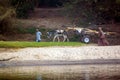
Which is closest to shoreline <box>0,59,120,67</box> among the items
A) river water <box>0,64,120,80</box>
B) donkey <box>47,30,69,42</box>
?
river water <box>0,64,120,80</box>

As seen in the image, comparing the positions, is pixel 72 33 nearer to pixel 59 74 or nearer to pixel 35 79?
pixel 59 74

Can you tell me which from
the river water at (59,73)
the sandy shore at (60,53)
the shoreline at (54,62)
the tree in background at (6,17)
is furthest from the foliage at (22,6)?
the river water at (59,73)

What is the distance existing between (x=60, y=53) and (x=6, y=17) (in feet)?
31.6

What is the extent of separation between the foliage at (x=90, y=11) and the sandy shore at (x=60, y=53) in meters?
10.6

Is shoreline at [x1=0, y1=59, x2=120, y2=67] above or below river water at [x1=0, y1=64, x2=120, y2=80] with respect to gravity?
below

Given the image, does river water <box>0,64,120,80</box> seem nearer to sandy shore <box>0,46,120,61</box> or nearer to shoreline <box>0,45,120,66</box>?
shoreline <box>0,45,120,66</box>

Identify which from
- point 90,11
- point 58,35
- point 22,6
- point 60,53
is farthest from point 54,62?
point 22,6

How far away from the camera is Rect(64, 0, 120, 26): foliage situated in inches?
1832

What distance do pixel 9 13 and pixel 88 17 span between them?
28.5 ft

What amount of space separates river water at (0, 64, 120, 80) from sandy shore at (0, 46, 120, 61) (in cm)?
192

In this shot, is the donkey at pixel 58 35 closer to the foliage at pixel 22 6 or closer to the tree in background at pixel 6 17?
the tree in background at pixel 6 17

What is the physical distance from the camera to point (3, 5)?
4403 cm

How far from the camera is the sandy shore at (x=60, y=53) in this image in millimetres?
35031

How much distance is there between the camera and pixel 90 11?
48.2 meters
